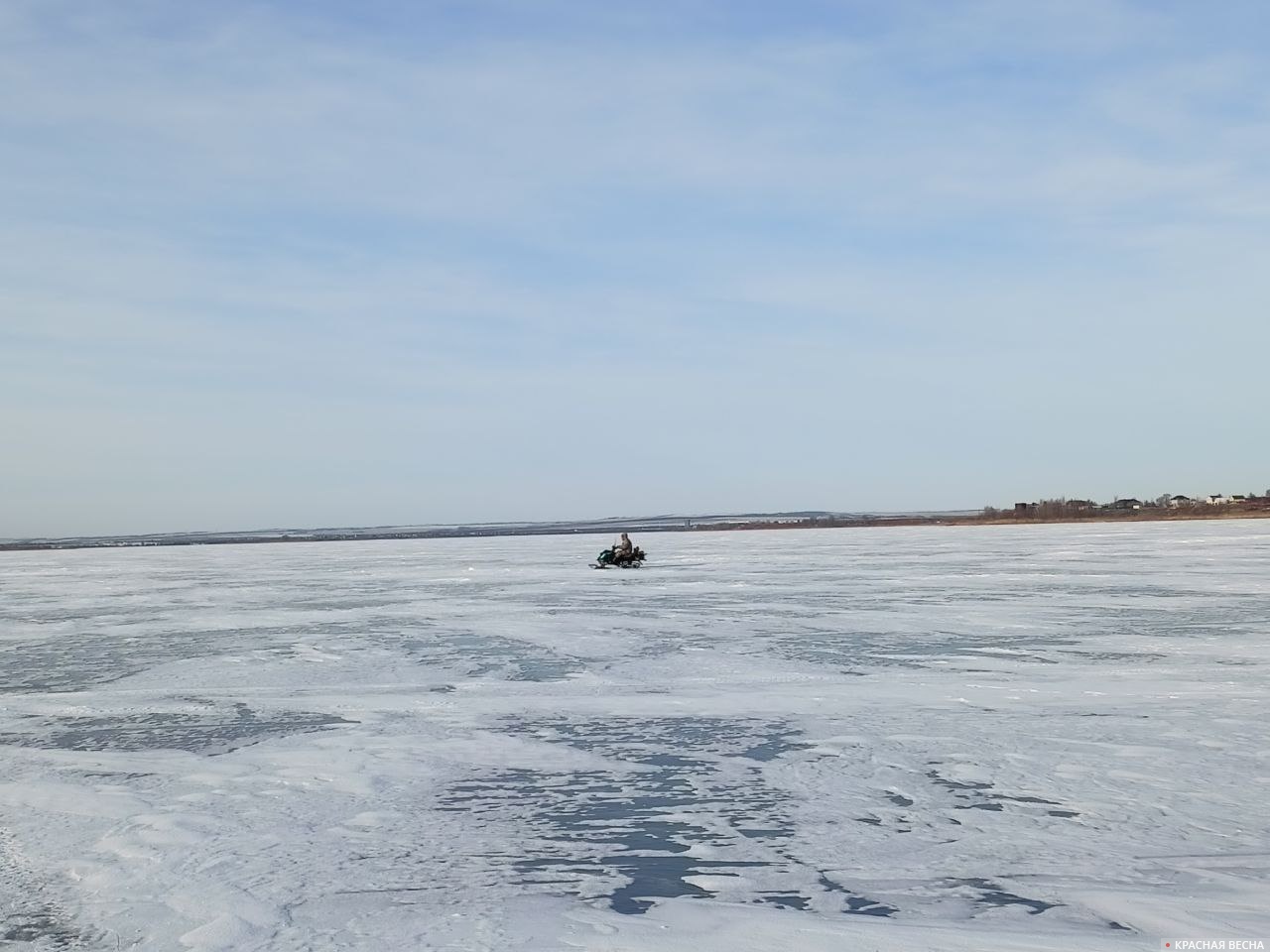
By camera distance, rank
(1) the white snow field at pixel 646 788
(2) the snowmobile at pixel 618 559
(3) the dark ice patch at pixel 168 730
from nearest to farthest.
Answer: (1) the white snow field at pixel 646 788 < (3) the dark ice patch at pixel 168 730 < (2) the snowmobile at pixel 618 559

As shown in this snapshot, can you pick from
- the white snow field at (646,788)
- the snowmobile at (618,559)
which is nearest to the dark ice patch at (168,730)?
the white snow field at (646,788)

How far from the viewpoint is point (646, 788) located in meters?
5.31

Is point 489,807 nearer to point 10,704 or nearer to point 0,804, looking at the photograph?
point 0,804

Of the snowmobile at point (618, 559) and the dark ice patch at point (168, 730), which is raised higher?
the snowmobile at point (618, 559)

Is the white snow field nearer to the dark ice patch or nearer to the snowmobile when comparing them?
the dark ice patch

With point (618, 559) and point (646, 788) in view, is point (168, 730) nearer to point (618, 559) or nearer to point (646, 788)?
point (646, 788)

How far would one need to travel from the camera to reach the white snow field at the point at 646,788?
3594 mm

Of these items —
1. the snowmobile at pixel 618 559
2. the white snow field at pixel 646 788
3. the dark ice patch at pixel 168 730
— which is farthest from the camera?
the snowmobile at pixel 618 559

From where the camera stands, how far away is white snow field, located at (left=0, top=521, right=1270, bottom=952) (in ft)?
11.8

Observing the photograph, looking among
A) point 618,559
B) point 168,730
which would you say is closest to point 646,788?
point 168,730

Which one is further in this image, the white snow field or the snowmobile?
the snowmobile

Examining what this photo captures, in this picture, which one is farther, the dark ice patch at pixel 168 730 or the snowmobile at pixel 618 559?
the snowmobile at pixel 618 559

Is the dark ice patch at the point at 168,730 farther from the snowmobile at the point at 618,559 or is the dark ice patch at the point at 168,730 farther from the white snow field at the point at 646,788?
the snowmobile at the point at 618,559

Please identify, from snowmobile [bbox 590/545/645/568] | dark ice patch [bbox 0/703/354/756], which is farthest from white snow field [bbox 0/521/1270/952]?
snowmobile [bbox 590/545/645/568]
